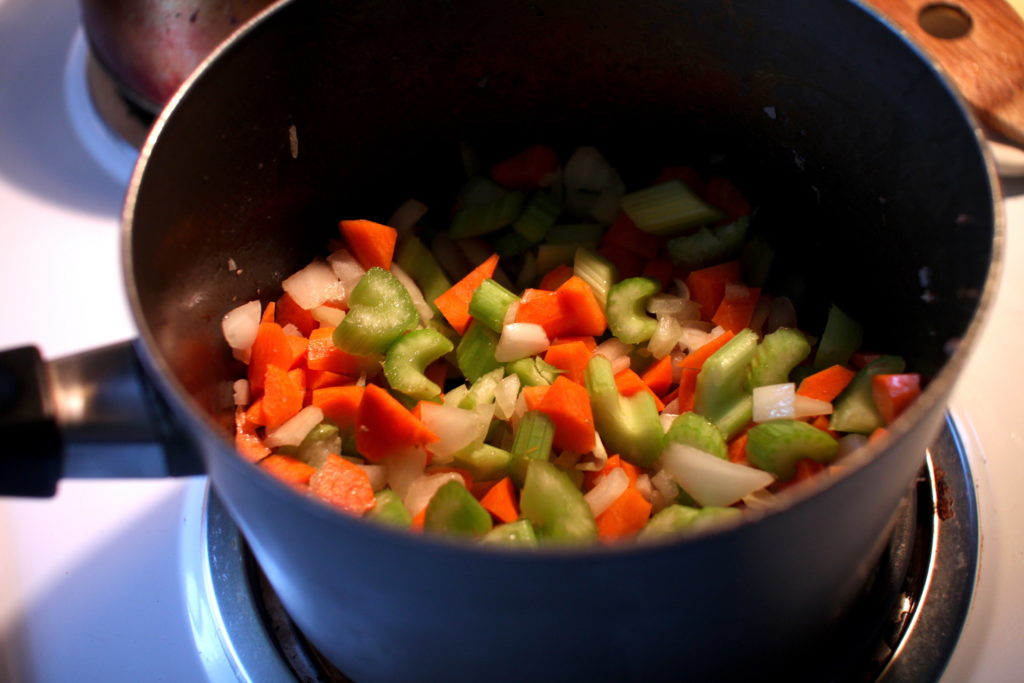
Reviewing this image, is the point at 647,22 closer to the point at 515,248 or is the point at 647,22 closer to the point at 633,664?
the point at 515,248

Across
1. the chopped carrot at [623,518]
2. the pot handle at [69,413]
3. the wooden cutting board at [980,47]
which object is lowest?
the chopped carrot at [623,518]

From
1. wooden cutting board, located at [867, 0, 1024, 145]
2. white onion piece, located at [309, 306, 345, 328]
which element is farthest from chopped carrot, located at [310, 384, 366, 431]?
wooden cutting board, located at [867, 0, 1024, 145]

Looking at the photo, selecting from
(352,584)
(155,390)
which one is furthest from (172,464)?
(352,584)

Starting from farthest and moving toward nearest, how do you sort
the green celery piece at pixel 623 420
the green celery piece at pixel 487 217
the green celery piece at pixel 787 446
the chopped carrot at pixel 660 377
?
the green celery piece at pixel 487 217, the chopped carrot at pixel 660 377, the green celery piece at pixel 623 420, the green celery piece at pixel 787 446

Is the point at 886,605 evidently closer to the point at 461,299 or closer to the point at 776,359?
the point at 776,359

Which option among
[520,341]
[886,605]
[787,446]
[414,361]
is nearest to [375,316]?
[414,361]

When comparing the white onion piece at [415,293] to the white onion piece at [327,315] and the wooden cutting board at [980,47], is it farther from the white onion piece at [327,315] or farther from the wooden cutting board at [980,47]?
the wooden cutting board at [980,47]

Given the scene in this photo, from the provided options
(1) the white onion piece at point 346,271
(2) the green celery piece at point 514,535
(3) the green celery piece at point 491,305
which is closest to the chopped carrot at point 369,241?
(1) the white onion piece at point 346,271
